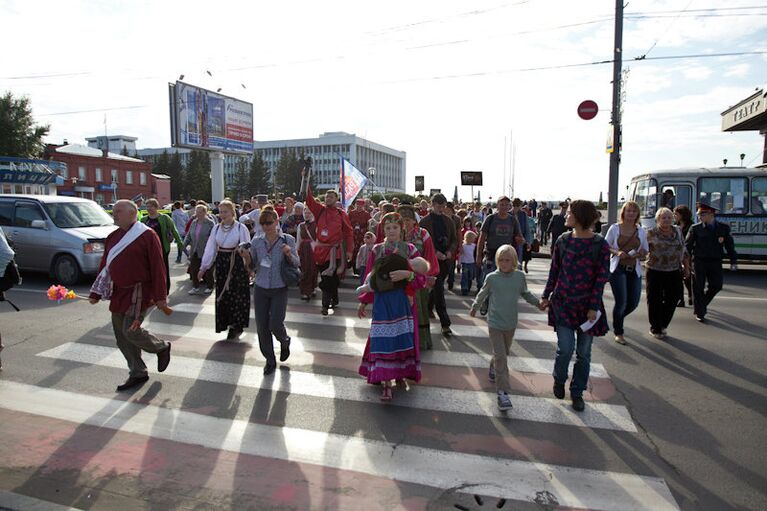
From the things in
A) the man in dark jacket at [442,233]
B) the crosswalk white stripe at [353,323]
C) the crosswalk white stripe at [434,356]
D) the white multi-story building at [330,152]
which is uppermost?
the white multi-story building at [330,152]

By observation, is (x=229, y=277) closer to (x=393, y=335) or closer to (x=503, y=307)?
(x=393, y=335)

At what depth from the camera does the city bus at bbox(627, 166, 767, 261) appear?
14.5 m

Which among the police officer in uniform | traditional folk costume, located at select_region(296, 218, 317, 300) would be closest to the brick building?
traditional folk costume, located at select_region(296, 218, 317, 300)

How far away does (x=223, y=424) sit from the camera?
433cm

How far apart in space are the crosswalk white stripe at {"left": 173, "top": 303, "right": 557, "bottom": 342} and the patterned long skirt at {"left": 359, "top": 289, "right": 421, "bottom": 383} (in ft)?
8.22

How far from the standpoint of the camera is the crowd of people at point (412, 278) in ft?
15.1

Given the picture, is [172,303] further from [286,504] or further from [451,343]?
[286,504]

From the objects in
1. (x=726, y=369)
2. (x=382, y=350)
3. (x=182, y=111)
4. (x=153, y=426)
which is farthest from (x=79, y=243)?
(x=182, y=111)

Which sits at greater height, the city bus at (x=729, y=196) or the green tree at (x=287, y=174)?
the green tree at (x=287, y=174)

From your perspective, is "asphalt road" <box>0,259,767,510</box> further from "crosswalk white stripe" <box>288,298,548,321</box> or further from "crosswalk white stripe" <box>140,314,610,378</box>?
"crosswalk white stripe" <box>288,298,548,321</box>

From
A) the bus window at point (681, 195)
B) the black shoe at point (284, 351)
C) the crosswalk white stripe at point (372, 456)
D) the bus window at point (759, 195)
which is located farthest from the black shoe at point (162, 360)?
the bus window at point (759, 195)

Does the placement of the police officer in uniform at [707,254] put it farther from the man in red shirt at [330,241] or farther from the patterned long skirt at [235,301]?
the patterned long skirt at [235,301]

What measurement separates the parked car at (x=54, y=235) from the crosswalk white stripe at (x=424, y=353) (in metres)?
4.17

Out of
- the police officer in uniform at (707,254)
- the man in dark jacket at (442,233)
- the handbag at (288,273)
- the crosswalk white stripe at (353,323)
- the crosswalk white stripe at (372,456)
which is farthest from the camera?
the police officer in uniform at (707,254)
